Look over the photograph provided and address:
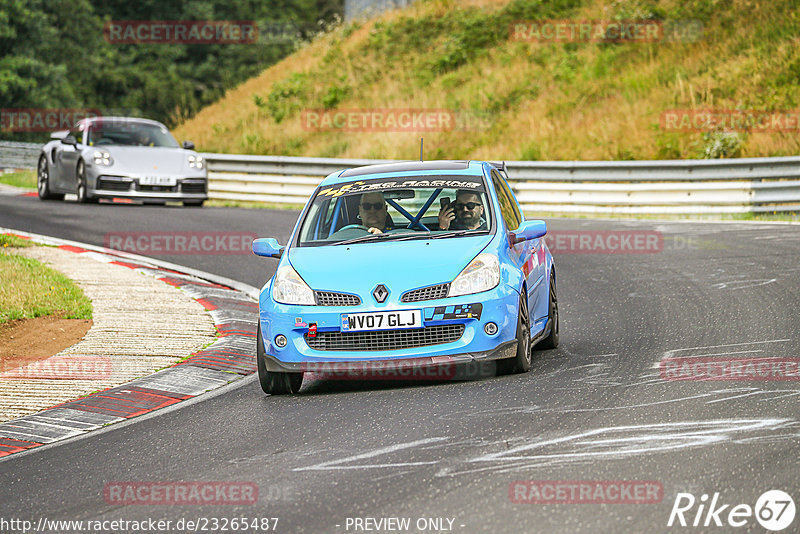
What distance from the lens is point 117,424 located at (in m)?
7.65

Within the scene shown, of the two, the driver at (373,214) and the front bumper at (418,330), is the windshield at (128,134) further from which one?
the front bumper at (418,330)

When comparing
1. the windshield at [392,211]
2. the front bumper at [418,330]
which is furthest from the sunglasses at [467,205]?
the front bumper at [418,330]

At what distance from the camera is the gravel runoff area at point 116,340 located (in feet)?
28.0

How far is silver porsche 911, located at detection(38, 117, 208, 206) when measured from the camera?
22141 millimetres

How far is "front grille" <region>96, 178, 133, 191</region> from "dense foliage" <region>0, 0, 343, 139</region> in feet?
77.1

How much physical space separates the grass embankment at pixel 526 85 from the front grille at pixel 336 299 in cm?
1590

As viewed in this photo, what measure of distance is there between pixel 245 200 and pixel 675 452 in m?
20.8

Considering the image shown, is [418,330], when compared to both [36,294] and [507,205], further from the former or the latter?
[36,294]

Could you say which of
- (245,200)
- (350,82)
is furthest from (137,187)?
(350,82)

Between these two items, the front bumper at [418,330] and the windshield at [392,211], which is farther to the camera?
the windshield at [392,211]

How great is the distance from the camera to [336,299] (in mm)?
7980

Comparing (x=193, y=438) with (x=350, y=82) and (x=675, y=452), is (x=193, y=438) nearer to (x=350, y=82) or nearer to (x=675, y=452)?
(x=675, y=452)

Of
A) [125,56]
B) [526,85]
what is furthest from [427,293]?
[125,56]

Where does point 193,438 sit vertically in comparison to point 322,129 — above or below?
below
